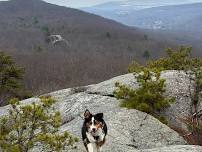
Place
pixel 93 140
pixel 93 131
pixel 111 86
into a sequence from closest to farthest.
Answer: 1. pixel 93 131
2. pixel 93 140
3. pixel 111 86

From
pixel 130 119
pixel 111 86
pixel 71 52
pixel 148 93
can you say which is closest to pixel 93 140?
pixel 130 119

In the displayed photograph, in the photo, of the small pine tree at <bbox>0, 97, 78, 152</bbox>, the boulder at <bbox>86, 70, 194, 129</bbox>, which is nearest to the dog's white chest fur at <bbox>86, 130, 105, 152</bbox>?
the small pine tree at <bbox>0, 97, 78, 152</bbox>

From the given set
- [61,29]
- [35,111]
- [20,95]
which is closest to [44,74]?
[20,95]

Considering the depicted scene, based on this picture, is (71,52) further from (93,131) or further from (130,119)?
(93,131)

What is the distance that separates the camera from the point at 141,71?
1808 cm

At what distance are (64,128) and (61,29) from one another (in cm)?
17882

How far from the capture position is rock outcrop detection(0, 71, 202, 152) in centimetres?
1412

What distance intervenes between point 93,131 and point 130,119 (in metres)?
4.67

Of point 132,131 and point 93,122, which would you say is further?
point 132,131

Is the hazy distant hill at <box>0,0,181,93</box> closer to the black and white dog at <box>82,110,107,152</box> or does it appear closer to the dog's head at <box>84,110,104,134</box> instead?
the black and white dog at <box>82,110,107,152</box>

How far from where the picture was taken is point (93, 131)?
36.4ft

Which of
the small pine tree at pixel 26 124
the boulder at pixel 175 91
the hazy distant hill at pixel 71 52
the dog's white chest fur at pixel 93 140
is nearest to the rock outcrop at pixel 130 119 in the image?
the boulder at pixel 175 91

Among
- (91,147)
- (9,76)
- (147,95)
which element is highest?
(91,147)

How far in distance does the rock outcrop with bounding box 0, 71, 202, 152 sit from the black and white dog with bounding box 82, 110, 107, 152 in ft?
4.17
